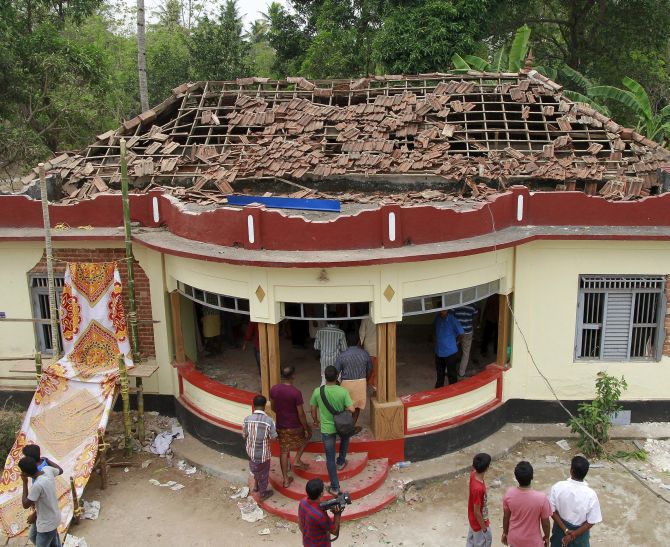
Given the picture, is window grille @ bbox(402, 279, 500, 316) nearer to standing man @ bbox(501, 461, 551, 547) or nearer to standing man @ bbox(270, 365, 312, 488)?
standing man @ bbox(270, 365, 312, 488)

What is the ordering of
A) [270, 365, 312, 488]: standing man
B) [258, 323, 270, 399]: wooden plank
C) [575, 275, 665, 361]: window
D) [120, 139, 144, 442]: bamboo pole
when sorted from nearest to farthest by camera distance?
[270, 365, 312, 488]: standing man < [258, 323, 270, 399]: wooden plank < [120, 139, 144, 442]: bamboo pole < [575, 275, 665, 361]: window

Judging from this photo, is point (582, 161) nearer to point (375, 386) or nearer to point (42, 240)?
point (375, 386)

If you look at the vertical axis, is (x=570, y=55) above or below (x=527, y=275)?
above

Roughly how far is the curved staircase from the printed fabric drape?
2462 mm

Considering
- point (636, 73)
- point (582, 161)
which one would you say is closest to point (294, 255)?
point (582, 161)

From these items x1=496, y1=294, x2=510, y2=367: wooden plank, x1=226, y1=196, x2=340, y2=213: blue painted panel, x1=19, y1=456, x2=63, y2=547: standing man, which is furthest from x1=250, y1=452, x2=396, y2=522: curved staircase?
x1=226, y1=196, x2=340, y2=213: blue painted panel

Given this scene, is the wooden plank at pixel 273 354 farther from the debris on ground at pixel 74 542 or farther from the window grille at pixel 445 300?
the debris on ground at pixel 74 542

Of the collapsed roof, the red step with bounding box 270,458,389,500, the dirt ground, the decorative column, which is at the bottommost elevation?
the dirt ground

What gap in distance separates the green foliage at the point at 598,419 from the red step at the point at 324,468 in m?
3.40

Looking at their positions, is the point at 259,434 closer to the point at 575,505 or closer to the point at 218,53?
the point at 575,505

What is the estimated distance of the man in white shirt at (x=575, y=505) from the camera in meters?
6.29

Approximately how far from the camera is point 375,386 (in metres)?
9.71

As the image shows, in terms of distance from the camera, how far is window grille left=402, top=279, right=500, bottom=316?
952cm

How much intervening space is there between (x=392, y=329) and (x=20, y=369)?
6.64 metres
